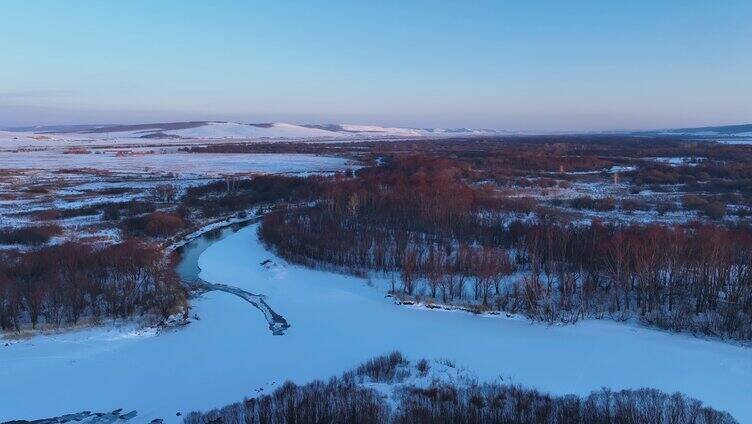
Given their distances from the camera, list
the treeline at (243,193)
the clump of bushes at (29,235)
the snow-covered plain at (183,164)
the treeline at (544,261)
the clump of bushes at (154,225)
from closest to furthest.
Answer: the treeline at (544,261)
the clump of bushes at (29,235)
the clump of bushes at (154,225)
the treeline at (243,193)
the snow-covered plain at (183,164)

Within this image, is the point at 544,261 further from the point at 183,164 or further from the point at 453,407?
the point at 183,164

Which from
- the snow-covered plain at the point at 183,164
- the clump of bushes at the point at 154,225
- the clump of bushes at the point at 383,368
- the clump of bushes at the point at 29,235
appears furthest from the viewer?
the snow-covered plain at the point at 183,164

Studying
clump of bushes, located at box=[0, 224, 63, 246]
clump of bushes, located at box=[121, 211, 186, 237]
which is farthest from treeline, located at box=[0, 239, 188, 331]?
clump of bushes, located at box=[121, 211, 186, 237]

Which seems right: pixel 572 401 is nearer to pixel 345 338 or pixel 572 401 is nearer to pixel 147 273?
pixel 345 338

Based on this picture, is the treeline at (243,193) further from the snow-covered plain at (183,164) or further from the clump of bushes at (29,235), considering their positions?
the snow-covered plain at (183,164)

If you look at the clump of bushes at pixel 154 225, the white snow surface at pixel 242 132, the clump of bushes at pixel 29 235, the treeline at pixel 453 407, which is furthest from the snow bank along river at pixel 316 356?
the white snow surface at pixel 242 132

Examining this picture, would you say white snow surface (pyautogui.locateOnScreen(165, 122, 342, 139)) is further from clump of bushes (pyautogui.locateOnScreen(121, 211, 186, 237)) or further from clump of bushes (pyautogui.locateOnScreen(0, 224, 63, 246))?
clump of bushes (pyautogui.locateOnScreen(0, 224, 63, 246))
